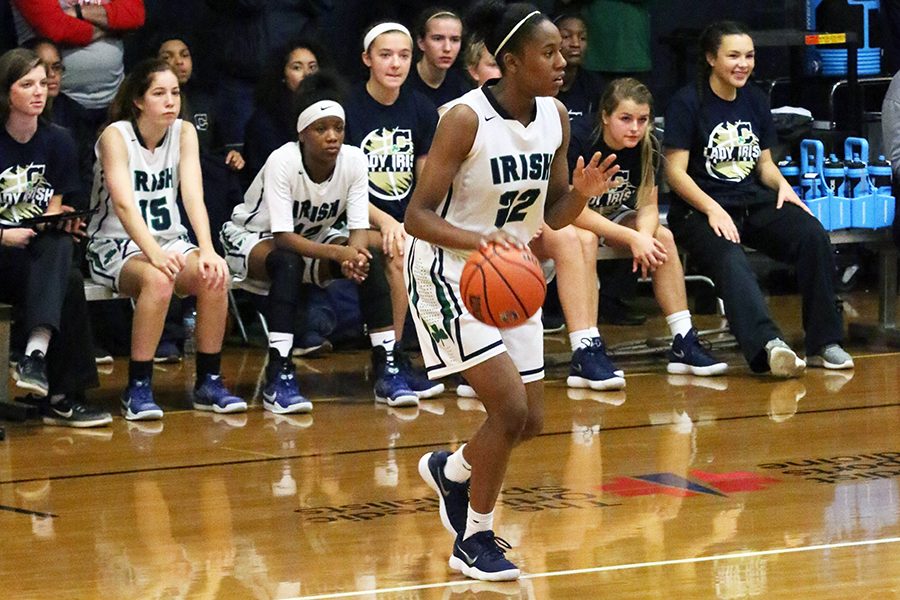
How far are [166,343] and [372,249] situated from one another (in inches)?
55.8

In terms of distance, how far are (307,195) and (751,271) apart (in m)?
2.07

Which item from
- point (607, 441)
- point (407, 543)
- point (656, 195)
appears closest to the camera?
point (407, 543)

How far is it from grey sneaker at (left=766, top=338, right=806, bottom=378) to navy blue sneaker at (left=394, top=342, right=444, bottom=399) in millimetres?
1466

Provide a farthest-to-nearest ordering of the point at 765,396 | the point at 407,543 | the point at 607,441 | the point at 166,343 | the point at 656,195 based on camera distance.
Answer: the point at 166,343, the point at 656,195, the point at 765,396, the point at 607,441, the point at 407,543

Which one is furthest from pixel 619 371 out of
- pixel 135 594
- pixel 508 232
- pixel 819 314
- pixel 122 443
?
pixel 135 594

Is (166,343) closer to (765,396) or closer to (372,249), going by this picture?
(372,249)

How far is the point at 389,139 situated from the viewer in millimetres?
7652

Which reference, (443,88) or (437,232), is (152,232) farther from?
(437,232)

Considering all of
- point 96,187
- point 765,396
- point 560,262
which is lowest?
point 765,396

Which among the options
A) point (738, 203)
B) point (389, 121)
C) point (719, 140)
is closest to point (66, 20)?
point (389, 121)

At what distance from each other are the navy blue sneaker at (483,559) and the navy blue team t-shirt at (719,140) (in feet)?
11.7

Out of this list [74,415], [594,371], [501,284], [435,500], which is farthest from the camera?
[594,371]

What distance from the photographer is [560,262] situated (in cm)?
732

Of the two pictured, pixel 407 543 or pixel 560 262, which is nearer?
pixel 407 543
